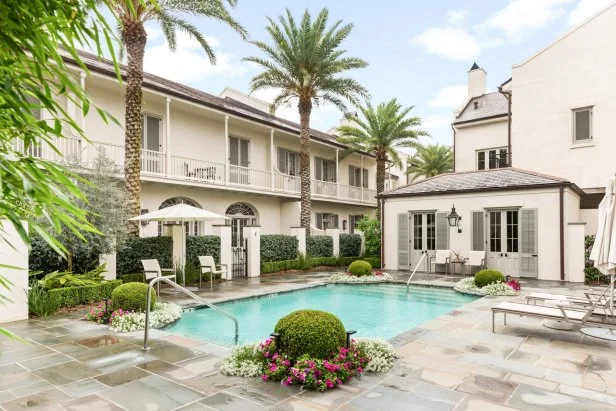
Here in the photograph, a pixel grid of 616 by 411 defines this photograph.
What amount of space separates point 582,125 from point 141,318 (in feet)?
63.8

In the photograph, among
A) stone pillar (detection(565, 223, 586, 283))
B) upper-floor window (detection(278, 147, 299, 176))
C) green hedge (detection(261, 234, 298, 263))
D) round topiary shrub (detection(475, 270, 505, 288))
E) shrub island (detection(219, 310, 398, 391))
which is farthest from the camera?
upper-floor window (detection(278, 147, 299, 176))

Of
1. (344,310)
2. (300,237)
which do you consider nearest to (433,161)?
(300,237)

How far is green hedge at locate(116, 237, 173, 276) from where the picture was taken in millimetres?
12500

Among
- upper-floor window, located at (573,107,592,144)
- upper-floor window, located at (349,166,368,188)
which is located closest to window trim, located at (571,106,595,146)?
upper-floor window, located at (573,107,592,144)

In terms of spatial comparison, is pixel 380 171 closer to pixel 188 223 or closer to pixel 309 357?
pixel 188 223

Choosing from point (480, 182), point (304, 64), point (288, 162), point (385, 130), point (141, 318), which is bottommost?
point (141, 318)

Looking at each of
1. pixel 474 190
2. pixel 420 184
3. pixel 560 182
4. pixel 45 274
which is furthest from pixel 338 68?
pixel 45 274

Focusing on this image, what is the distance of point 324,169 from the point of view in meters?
27.7

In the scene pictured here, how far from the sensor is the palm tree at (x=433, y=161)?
119 ft

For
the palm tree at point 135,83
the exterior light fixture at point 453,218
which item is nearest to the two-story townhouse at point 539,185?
the exterior light fixture at point 453,218

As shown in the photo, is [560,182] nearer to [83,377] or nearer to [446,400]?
[446,400]

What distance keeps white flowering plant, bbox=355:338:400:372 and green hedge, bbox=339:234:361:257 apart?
16.9 metres

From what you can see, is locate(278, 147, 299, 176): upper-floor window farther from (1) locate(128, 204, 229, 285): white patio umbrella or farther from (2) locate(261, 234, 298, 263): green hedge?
(1) locate(128, 204, 229, 285): white patio umbrella

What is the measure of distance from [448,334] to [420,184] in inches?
501
